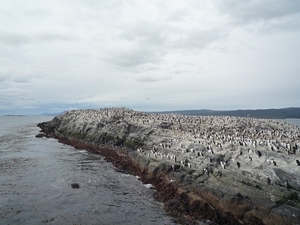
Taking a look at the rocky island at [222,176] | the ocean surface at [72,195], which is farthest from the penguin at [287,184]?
the ocean surface at [72,195]

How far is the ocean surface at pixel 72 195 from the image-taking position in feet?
48.1

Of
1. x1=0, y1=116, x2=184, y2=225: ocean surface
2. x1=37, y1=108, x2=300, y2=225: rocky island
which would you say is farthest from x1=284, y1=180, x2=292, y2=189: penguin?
x1=0, y1=116, x2=184, y2=225: ocean surface

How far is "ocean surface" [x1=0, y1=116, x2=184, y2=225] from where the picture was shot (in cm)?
1467

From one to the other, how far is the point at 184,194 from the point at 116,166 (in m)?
11.7

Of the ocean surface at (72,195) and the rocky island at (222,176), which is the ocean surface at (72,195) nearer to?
the ocean surface at (72,195)

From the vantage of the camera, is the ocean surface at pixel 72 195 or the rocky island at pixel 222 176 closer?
the rocky island at pixel 222 176

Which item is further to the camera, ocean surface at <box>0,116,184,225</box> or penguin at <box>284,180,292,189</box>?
ocean surface at <box>0,116,184,225</box>

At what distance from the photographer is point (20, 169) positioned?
80.9ft

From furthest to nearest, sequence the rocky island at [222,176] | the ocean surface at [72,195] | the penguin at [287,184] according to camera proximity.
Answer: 1. the ocean surface at [72,195]
2. the penguin at [287,184]
3. the rocky island at [222,176]

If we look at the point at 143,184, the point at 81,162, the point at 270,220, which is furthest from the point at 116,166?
the point at 270,220

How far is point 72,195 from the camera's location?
18.0 metres

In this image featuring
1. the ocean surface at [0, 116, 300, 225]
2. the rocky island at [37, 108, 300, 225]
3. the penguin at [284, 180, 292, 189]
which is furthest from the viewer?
the ocean surface at [0, 116, 300, 225]

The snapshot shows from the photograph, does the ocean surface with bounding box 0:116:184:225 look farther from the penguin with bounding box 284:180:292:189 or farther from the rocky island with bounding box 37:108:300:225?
the penguin with bounding box 284:180:292:189

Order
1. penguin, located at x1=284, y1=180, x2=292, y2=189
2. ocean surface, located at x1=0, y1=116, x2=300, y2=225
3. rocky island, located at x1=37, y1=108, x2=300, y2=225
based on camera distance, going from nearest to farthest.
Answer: rocky island, located at x1=37, y1=108, x2=300, y2=225 → penguin, located at x1=284, y1=180, x2=292, y2=189 → ocean surface, located at x1=0, y1=116, x2=300, y2=225
